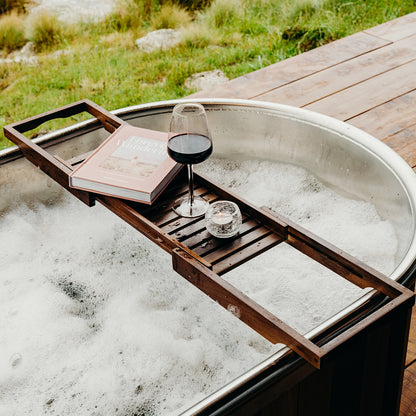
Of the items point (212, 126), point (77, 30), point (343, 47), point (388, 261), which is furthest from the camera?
point (77, 30)

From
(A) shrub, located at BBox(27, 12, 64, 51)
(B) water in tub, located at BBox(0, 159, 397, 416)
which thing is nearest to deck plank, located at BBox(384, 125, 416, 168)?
(B) water in tub, located at BBox(0, 159, 397, 416)

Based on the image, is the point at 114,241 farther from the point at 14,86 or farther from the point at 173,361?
the point at 14,86

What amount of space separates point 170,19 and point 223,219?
3.24 metres

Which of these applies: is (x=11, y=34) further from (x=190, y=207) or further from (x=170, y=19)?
(x=190, y=207)

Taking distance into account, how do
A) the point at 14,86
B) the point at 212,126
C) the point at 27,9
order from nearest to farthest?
1. the point at 212,126
2. the point at 14,86
3. the point at 27,9

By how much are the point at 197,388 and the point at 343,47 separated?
2075 mm

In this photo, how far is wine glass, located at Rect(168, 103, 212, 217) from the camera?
114 centimetres

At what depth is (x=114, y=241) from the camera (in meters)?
1.58

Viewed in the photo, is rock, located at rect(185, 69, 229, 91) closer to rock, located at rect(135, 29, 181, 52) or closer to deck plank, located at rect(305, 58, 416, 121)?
rock, located at rect(135, 29, 181, 52)

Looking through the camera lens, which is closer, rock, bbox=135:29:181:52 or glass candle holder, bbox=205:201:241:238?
glass candle holder, bbox=205:201:241:238

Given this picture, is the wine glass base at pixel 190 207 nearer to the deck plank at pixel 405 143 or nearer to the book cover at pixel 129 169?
the book cover at pixel 129 169

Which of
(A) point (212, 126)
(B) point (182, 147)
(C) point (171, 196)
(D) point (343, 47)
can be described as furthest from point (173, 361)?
(D) point (343, 47)

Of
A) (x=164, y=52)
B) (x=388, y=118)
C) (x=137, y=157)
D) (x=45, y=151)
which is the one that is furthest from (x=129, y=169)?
(x=164, y=52)

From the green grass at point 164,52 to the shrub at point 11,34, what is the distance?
0.16 metres
